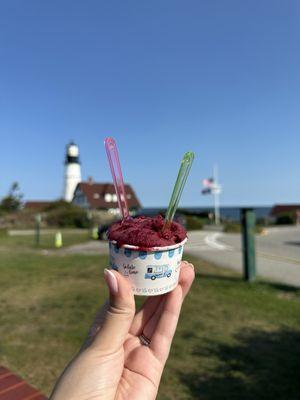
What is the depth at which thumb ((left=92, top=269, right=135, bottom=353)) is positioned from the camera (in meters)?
1.84

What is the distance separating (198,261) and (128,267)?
1036 centimetres

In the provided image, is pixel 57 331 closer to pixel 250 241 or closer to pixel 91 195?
pixel 250 241

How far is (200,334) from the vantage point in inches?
222

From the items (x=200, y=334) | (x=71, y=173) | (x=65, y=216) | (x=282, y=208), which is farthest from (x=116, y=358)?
(x=282, y=208)

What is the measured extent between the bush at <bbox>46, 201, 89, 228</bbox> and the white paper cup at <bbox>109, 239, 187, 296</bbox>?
26880 millimetres

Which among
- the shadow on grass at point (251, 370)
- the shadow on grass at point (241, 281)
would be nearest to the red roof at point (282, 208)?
the shadow on grass at point (241, 281)

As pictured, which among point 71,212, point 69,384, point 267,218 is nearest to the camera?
point 69,384

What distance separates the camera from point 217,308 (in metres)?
6.90

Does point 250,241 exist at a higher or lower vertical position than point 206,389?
higher

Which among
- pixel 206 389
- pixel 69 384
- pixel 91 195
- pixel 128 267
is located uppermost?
pixel 91 195

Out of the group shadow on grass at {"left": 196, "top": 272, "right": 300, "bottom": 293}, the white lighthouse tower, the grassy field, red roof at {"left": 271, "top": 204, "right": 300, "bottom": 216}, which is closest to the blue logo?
the grassy field

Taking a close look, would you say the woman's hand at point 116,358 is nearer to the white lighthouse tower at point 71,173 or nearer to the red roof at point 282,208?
the white lighthouse tower at point 71,173

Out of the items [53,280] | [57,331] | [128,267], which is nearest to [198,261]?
[53,280]

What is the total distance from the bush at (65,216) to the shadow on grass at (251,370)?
24.3 m
